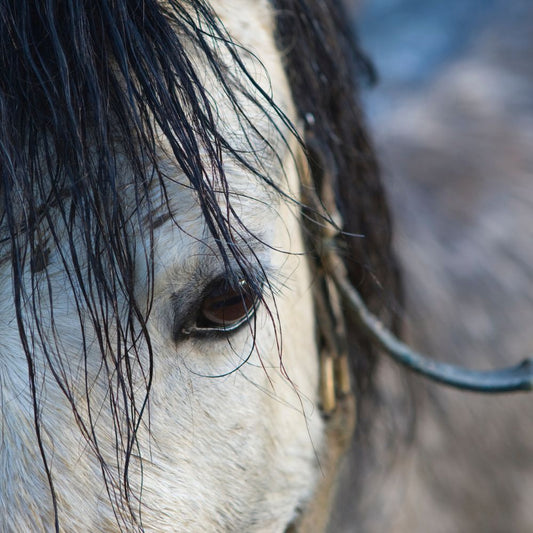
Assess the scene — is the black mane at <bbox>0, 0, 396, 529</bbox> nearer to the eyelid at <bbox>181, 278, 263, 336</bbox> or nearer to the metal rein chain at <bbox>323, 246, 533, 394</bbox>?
the eyelid at <bbox>181, 278, 263, 336</bbox>

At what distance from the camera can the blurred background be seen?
1253mm

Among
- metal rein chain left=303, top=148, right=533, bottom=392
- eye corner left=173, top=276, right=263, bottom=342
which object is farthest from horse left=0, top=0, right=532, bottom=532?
metal rein chain left=303, top=148, right=533, bottom=392

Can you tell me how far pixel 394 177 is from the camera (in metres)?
1.60

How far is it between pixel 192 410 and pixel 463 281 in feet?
3.02

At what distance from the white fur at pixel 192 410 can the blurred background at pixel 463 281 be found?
1.68 ft

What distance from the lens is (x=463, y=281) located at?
4.64 feet

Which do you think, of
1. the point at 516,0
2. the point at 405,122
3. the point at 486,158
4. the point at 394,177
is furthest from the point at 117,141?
the point at 516,0

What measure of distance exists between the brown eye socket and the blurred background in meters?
0.66

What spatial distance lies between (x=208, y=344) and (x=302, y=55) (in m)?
0.42

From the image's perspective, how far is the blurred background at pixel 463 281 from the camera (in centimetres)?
125

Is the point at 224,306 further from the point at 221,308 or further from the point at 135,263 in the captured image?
the point at 135,263

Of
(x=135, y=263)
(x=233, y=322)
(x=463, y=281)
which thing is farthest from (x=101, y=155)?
(x=463, y=281)

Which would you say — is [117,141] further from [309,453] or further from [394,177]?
[394,177]

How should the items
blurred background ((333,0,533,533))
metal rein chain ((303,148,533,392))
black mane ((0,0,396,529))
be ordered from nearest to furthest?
black mane ((0,0,396,529))
metal rein chain ((303,148,533,392))
blurred background ((333,0,533,533))
